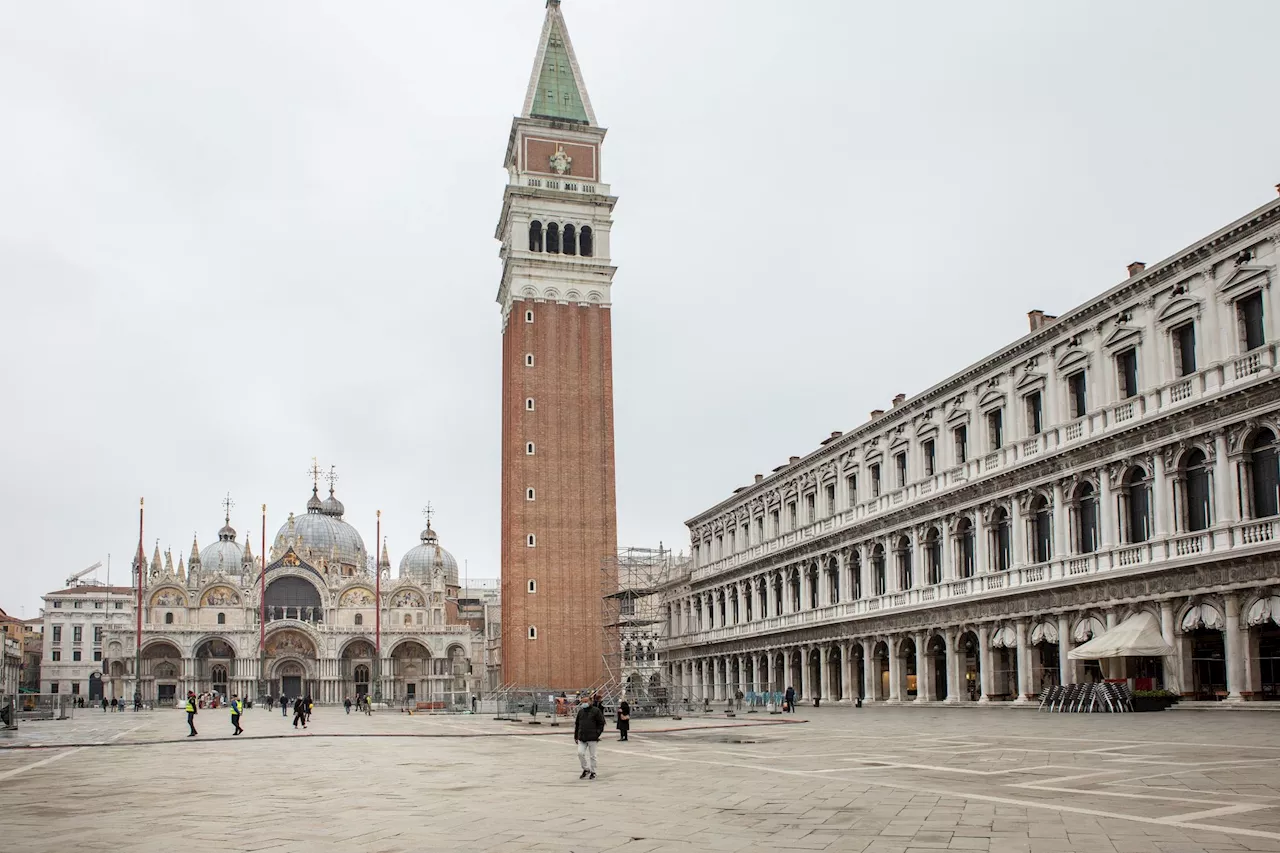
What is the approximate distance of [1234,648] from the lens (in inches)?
1201

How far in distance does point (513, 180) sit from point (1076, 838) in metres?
71.3

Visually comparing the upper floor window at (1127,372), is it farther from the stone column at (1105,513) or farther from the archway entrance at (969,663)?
the archway entrance at (969,663)

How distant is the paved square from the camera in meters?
12.0

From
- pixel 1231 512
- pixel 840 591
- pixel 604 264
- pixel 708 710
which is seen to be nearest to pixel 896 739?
pixel 1231 512

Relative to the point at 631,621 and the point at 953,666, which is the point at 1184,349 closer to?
the point at 953,666

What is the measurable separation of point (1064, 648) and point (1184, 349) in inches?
378

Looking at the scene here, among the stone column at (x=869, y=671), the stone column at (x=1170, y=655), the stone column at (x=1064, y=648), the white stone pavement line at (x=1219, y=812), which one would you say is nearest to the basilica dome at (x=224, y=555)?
the stone column at (x=869, y=671)

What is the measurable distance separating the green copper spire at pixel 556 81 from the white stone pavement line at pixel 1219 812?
2805 inches

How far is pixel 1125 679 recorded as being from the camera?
113 feet

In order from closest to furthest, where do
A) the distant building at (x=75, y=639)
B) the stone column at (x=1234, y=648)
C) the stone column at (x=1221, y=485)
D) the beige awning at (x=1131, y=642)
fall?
the stone column at (x=1234, y=648) < the stone column at (x=1221, y=485) < the beige awning at (x=1131, y=642) < the distant building at (x=75, y=639)

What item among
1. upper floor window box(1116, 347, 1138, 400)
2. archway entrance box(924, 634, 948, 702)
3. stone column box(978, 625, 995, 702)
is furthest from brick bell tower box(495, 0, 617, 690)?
upper floor window box(1116, 347, 1138, 400)

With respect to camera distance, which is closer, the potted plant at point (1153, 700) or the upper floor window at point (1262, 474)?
the upper floor window at point (1262, 474)

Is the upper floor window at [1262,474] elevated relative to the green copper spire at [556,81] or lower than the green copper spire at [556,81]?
lower

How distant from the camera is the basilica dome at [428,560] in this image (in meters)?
129
